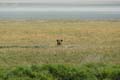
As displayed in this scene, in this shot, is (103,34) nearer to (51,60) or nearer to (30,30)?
(30,30)

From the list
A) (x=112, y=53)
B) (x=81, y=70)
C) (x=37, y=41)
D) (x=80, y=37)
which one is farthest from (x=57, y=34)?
(x=81, y=70)

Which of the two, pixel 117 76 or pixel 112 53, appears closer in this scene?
pixel 117 76

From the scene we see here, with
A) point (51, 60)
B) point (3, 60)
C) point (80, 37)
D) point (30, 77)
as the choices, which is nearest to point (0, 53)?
point (3, 60)

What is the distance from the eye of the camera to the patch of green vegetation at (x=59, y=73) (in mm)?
20516

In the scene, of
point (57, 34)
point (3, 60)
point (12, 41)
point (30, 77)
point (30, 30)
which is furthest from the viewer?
point (30, 30)

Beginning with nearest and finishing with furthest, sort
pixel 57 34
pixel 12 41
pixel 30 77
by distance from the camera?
pixel 30 77 → pixel 12 41 → pixel 57 34

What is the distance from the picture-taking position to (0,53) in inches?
1132

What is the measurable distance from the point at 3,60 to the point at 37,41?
946 cm

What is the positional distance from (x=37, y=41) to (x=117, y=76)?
53.4 feet

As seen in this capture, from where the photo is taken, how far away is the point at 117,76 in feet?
69.5

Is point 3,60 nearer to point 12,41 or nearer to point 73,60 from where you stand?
point 73,60

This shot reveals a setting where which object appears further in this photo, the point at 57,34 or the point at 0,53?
the point at 57,34

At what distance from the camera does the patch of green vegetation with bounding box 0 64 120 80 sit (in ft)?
67.3

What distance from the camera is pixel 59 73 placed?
20.9m
